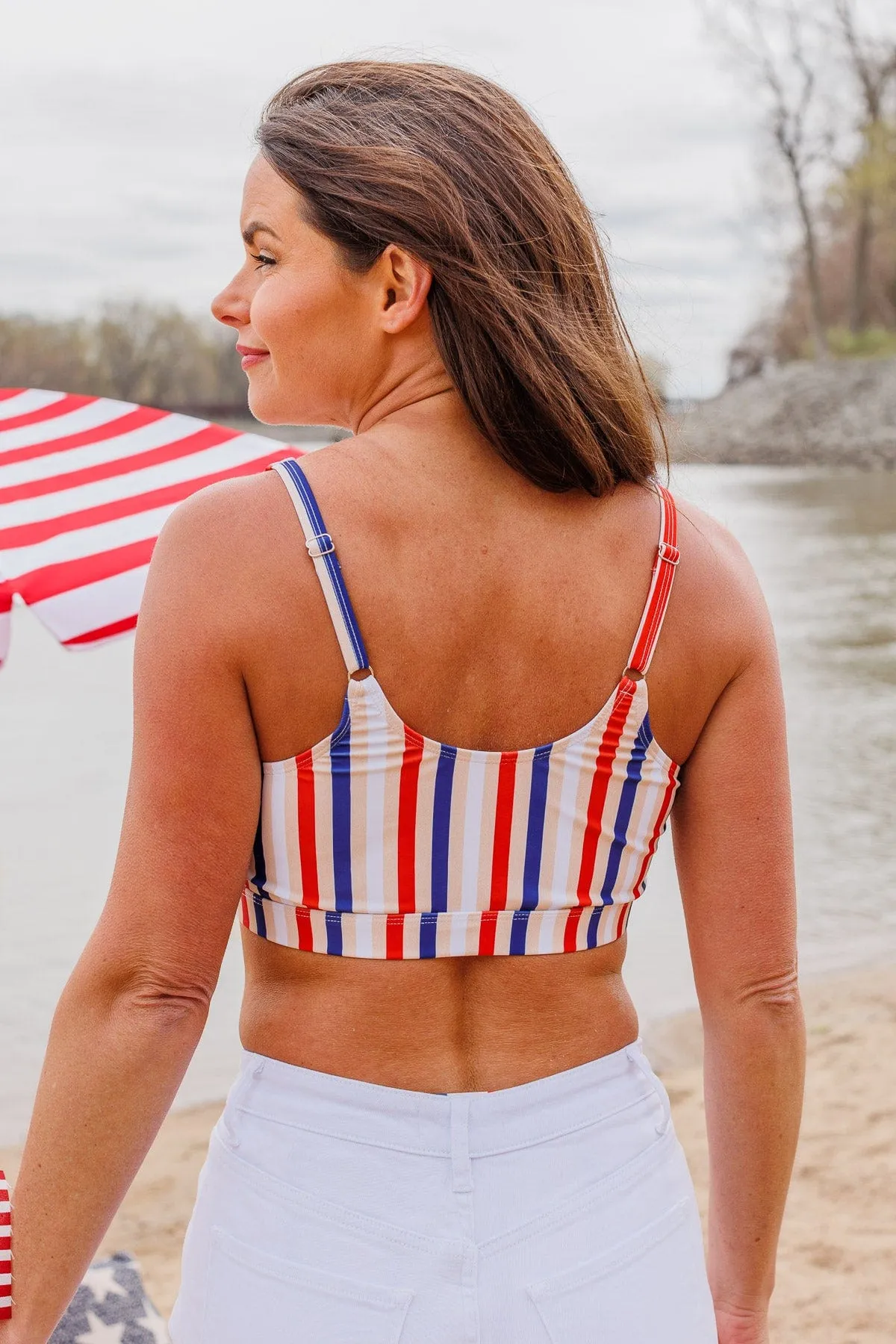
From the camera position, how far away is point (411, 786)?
1.01 m

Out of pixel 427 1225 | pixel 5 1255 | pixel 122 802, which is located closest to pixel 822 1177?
pixel 427 1225

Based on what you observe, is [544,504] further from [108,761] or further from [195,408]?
[195,408]

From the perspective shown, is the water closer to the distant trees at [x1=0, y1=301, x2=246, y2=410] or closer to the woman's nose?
the woman's nose

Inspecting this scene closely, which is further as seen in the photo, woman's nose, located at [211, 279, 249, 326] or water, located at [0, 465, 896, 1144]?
water, located at [0, 465, 896, 1144]

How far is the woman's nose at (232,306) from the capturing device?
116cm

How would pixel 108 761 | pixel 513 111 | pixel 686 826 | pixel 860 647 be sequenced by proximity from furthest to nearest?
pixel 860 647
pixel 108 761
pixel 686 826
pixel 513 111

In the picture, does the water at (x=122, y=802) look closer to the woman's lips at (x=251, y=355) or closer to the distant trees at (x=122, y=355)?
the woman's lips at (x=251, y=355)

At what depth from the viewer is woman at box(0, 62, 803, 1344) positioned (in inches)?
38.4

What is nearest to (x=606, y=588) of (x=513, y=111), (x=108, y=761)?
(x=513, y=111)

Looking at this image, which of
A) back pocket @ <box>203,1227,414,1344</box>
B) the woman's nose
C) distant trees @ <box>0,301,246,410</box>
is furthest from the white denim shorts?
distant trees @ <box>0,301,246,410</box>

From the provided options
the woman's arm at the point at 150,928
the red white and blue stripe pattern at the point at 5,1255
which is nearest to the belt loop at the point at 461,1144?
the woman's arm at the point at 150,928

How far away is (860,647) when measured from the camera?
37.2 ft

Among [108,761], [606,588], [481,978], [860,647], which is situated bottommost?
[860,647]

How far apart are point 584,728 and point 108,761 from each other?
754cm
